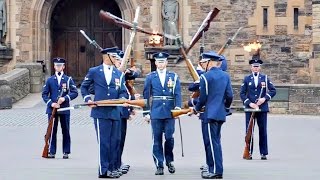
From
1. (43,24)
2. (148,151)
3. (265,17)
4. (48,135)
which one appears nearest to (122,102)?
(48,135)

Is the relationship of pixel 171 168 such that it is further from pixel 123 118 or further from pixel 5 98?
pixel 5 98

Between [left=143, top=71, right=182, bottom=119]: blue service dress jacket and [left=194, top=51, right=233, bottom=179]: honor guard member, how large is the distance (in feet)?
1.64

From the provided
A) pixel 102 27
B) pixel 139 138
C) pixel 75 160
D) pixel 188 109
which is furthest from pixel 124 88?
pixel 102 27

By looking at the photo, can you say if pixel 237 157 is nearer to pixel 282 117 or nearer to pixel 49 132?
pixel 49 132

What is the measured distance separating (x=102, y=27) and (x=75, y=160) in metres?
18.0

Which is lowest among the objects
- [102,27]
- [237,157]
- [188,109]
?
[237,157]

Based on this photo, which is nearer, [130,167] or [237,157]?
[130,167]

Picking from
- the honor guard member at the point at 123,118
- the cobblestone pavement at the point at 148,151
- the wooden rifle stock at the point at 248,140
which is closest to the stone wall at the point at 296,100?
the cobblestone pavement at the point at 148,151

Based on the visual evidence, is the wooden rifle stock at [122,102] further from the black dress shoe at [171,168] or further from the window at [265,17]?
the window at [265,17]

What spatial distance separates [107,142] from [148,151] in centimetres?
360

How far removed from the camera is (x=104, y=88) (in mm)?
12062

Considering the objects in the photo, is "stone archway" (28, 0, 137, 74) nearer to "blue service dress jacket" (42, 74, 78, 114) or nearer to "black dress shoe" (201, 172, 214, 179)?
"blue service dress jacket" (42, 74, 78, 114)

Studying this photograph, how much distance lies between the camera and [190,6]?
29609 mm

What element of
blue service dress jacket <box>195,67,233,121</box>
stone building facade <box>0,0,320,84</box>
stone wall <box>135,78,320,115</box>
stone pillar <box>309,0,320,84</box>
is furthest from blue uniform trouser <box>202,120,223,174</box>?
stone building facade <box>0,0,320,84</box>
